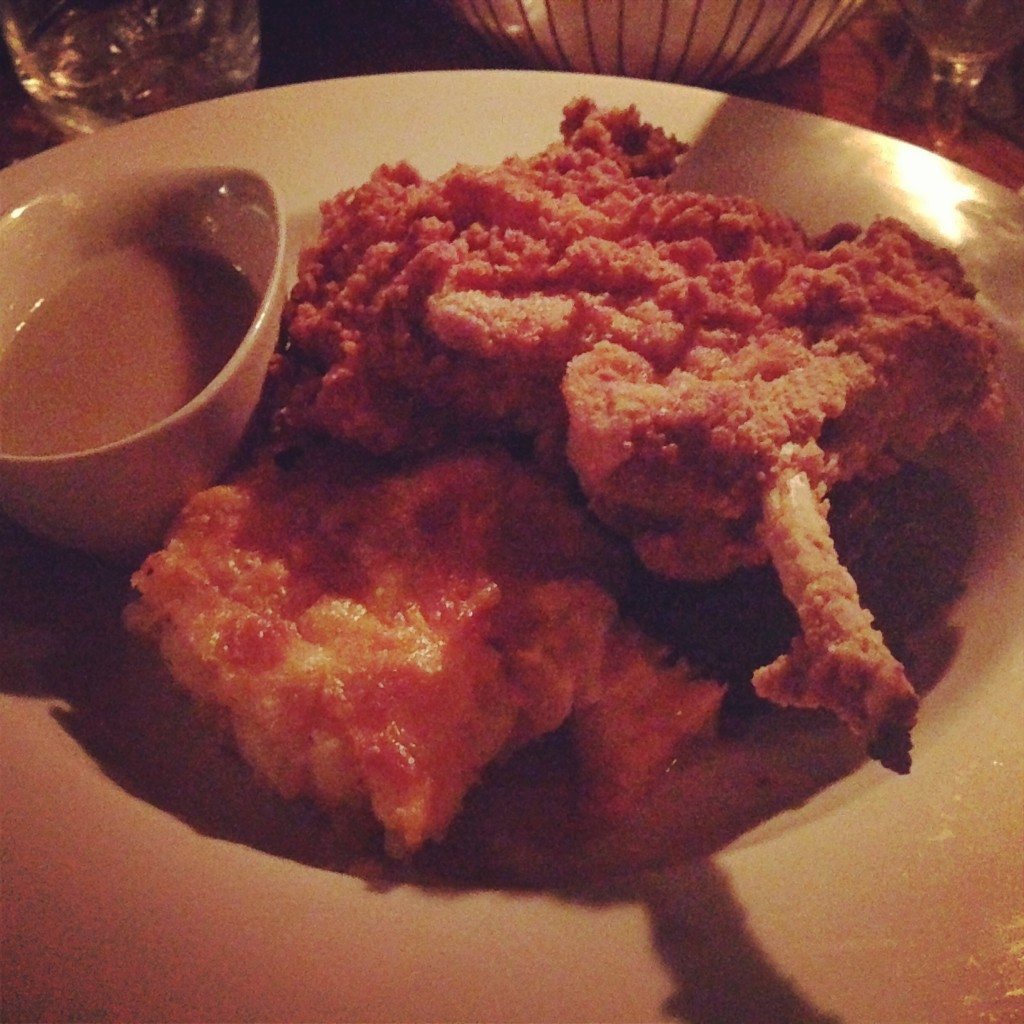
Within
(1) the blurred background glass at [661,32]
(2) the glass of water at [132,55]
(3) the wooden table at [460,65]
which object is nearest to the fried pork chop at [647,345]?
(1) the blurred background glass at [661,32]

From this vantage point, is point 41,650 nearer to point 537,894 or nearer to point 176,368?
point 176,368

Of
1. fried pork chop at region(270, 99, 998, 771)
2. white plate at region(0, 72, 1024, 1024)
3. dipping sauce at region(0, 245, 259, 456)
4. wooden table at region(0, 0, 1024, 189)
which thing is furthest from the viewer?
wooden table at region(0, 0, 1024, 189)

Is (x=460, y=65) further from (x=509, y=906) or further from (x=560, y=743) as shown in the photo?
(x=509, y=906)

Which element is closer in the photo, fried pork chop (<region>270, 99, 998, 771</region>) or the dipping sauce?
fried pork chop (<region>270, 99, 998, 771</region>)

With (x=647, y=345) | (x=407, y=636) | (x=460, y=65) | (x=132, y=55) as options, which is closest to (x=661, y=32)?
(x=460, y=65)

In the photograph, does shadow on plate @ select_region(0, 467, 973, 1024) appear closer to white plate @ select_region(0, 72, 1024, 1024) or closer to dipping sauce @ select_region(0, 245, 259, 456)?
white plate @ select_region(0, 72, 1024, 1024)

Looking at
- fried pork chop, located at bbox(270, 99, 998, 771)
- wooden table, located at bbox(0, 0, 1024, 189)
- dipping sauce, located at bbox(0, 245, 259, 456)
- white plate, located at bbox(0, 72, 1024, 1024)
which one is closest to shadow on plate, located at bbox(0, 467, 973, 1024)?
white plate, located at bbox(0, 72, 1024, 1024)
